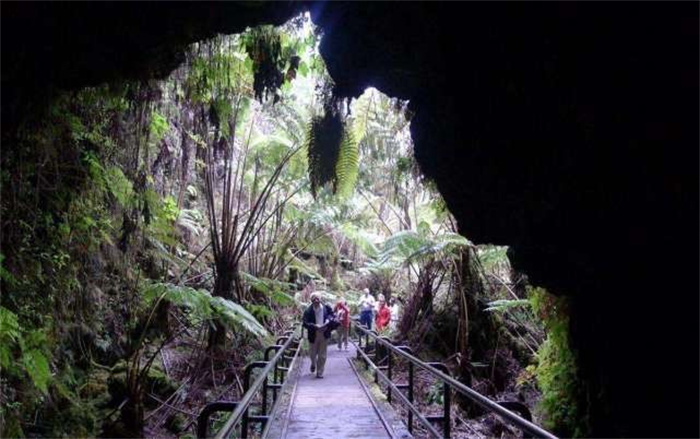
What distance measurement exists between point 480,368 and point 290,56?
735cm

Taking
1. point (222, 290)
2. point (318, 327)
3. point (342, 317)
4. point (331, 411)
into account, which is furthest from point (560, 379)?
point (342, 317)

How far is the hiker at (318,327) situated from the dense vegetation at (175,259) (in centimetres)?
95

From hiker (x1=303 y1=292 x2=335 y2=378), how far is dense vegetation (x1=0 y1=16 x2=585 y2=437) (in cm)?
95

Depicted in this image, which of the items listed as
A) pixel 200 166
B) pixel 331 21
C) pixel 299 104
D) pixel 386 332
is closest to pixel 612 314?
pixel 331 21

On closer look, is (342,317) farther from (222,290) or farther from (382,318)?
(222,290)

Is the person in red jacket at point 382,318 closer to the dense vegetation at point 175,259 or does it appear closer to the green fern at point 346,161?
the dense vegetation at point 175,259

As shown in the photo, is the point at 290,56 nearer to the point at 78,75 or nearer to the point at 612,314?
the point at 78,75

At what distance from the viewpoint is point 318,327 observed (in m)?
9.17

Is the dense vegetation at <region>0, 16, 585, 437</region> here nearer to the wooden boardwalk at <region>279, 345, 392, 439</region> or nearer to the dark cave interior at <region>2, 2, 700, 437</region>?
the dark cave interior at <region>2, 2, 700, 437</region>

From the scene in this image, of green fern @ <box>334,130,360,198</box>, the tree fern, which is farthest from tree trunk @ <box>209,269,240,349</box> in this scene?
the tree fern

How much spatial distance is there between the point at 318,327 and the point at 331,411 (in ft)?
8.37

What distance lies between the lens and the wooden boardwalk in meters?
5.68

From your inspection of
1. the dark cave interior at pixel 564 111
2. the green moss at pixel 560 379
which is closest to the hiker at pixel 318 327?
the green moss at pixel 560 379

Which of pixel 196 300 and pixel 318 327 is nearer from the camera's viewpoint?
pixel 196 300
